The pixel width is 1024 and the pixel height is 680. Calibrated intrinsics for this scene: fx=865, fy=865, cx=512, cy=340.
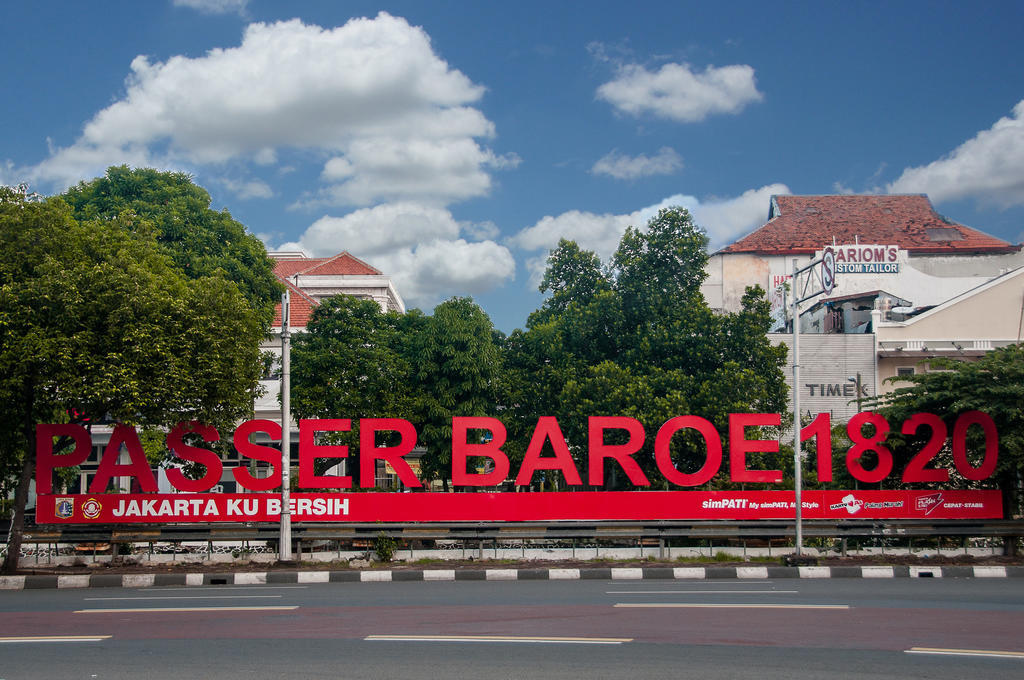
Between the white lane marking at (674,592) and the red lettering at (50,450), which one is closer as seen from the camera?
the white lane marking at (674,592)

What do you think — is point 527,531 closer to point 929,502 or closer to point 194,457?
point 194,457

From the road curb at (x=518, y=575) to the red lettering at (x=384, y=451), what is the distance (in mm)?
3321

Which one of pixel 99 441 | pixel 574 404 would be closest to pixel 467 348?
pixel 574 404

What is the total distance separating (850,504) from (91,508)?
51.8 feet

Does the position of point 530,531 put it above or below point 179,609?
above

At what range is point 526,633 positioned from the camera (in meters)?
9.23

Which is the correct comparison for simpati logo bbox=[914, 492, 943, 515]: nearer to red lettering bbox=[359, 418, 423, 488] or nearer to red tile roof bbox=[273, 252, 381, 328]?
red lettering bbox=[359, 418, 423, 488]

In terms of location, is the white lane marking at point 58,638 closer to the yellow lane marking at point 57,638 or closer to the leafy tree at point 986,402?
the yellow lane marking at point 57,638

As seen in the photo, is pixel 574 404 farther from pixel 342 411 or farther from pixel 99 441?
pixel 99 441

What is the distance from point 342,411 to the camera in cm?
2872

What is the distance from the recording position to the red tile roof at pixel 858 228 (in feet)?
160

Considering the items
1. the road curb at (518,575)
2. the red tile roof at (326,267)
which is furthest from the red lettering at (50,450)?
the red tile roof at (326,267)

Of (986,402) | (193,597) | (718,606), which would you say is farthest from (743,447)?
(193,597)

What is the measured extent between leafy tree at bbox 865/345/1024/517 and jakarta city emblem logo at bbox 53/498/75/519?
1766cm
